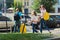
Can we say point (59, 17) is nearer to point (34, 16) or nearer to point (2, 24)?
Result: point (2, 24)

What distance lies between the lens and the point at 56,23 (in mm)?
24719

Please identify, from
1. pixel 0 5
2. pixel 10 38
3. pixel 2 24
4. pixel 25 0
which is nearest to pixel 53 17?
pixel 2 24

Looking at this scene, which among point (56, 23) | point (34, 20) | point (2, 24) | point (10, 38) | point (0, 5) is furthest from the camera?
point (0, 5)

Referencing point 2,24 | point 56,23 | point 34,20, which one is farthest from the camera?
point 56,23

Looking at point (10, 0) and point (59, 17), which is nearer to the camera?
point (59, 17)

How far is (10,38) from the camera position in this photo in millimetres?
10133

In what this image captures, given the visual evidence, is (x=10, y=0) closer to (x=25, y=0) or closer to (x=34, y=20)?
(x=25, y=0)

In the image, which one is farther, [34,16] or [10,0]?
[10,0]

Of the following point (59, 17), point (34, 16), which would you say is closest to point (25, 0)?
point (59, 17)

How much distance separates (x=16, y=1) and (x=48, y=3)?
2032 cm

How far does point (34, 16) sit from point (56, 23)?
10159mm

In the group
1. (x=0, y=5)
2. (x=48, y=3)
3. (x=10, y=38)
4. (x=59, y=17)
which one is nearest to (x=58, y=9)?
(x=0, y=5)

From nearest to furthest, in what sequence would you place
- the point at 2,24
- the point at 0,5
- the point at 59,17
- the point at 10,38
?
the point at 10,38 → the point at 2,24 → the point at 59,17 → the point at 0,5

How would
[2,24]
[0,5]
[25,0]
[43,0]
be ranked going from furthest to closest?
[25,0] → [0,5] → [43,0] → [2,24]
